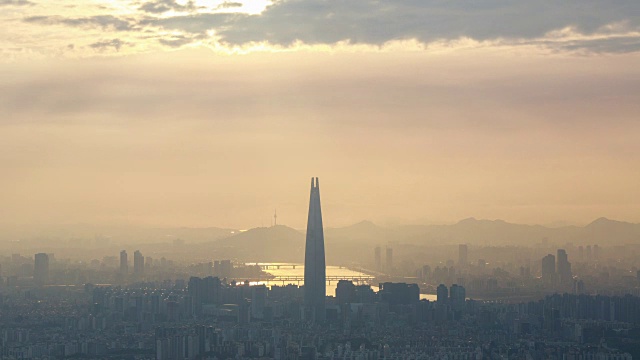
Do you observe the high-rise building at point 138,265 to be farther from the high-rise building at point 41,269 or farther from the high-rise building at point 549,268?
the high-rise building at point 549,268

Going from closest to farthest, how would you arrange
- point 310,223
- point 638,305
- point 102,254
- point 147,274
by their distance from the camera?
point 638,305
point 310,223
point 147,274
point 102,254

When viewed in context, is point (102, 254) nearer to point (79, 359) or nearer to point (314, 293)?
point (314, 293)

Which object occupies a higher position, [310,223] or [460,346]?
[310,223]

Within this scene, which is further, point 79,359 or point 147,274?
point 147,274

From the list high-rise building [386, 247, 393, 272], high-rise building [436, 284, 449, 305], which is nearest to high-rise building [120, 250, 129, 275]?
high-rise building [386, 247, 393, 272]

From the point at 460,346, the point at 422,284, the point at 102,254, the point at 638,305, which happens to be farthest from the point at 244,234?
the point at 460,346

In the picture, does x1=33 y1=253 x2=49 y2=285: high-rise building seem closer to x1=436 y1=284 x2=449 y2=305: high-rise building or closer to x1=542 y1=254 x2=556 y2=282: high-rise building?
x1=436 y1=284 x2=449 y2=305: high-rise building

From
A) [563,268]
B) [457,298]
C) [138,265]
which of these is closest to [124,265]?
[138,265]
